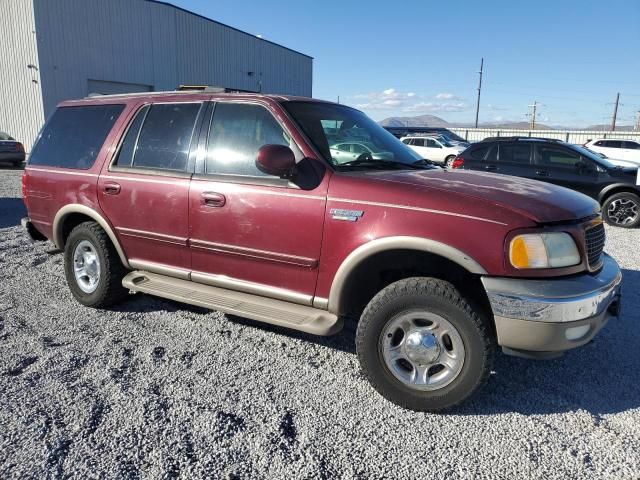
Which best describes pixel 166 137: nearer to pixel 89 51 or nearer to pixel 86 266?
pixel 86 266

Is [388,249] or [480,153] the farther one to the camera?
[480,153]

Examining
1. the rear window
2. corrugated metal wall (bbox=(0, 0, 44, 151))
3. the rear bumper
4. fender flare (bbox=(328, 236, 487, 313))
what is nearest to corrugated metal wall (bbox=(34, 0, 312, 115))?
corrugated metal wall (bbox=(0, 0, 44, 151))

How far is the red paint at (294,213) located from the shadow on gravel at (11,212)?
198 inches

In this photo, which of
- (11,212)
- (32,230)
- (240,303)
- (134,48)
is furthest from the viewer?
(134,48)

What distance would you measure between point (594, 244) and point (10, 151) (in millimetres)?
20804

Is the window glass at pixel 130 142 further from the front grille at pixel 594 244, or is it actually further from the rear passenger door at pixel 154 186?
the front grille at pixel 594 244

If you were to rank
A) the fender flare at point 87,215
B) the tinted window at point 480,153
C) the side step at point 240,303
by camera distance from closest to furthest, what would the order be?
the side step at point 240,303 → the fender flare at point 87,215 → the tinted window at point 480,153

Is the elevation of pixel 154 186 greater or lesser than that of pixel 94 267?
greater

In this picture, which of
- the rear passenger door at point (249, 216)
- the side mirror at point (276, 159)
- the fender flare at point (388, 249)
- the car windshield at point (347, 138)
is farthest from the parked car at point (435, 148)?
the fender flare at point (388, 249)

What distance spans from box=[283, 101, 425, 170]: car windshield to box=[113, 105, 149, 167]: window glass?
1.38 metres

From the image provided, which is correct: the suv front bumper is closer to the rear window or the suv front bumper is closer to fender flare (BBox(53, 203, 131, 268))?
fender flare (BBox(53, 203, 131, 268))

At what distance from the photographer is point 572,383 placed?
10.9 feet

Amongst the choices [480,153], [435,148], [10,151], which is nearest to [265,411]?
[480,153]

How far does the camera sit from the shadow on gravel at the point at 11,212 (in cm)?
846
